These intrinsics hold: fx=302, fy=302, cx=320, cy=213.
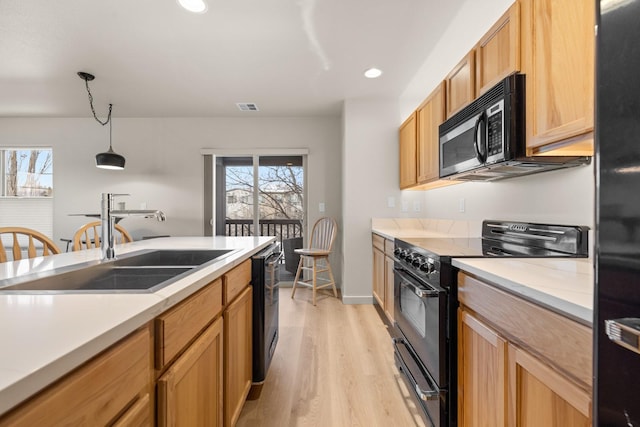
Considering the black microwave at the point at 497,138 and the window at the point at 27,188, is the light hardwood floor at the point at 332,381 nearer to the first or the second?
the black microwave at the point at 497,138

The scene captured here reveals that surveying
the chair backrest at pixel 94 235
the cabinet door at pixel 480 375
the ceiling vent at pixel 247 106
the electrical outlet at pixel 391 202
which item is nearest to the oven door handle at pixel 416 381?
the cabinet door at pixel 480 375

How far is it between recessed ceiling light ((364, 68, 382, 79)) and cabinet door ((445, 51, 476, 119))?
2.92 feet

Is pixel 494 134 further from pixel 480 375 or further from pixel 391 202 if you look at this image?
pixel 391 202

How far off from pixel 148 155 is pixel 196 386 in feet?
13.9

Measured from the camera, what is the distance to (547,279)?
0.90 meters

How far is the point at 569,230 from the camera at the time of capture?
1.36m

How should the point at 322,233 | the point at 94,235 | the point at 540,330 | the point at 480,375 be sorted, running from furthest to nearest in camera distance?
the point at 322,233, the point at 94,235, the point at 480,375, the point at 540,330

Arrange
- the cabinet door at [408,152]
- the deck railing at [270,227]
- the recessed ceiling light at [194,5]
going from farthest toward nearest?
the deck railing at [270,227], the cabinet door at [408,152], the recessed ceiling light at [194,5]

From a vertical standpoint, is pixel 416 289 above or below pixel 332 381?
above

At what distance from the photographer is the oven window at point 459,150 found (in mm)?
1727

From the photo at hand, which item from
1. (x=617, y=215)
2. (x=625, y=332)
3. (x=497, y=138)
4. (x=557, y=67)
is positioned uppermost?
(x=557, y=67)

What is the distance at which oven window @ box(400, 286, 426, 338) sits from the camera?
1.57m

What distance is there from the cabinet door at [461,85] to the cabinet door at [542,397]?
4.84 ft

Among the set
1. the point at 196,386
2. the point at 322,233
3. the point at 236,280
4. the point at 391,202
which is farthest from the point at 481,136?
the point at 322,233
